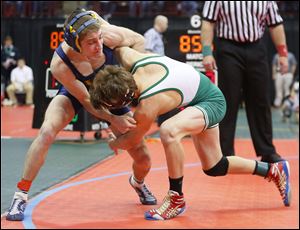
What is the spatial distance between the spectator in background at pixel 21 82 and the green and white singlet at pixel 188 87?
13.0m

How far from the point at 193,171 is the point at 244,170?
2.38 metres

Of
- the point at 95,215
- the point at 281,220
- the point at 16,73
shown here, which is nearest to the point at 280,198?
the point at 281,220

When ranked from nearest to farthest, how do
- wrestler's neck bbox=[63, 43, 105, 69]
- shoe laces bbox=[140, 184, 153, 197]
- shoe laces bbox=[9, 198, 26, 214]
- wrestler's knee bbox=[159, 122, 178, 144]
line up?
wrestler's neck bbox=[63, 43, 105, 69], wrestler's knee bbox=[159, 122, 178, 144], shoe laces bbox=[140, 184, 153, 197], shoe laces bbox=[9, 198, 26, 214]

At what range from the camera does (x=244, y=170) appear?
10.6 ft

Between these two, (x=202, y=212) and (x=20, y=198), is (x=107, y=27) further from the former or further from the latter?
(x=202, y=212)

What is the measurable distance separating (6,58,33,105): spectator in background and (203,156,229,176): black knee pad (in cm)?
1252

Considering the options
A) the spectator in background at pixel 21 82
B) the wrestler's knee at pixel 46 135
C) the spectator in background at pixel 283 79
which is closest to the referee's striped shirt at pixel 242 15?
the wrestler's knee at pixel 46 135

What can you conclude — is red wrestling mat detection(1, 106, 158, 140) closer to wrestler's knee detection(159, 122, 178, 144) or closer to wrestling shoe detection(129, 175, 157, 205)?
wrestling shoe detection(129, 175, 157, 205)

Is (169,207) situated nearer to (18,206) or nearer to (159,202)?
(159,202)

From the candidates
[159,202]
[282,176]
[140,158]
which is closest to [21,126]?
[282,176]

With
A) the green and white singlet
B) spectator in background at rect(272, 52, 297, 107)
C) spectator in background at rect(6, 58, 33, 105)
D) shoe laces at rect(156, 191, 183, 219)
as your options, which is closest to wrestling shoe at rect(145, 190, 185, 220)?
shoe laces at rect(156, 191, 183, 219)

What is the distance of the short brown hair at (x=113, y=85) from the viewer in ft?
5.23

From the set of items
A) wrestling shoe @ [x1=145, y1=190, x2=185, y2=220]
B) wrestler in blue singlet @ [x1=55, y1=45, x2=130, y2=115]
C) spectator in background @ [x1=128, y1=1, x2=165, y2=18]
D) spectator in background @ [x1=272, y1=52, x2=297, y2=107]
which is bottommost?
spectator in background @ [x1=272, y1=52, x2=297, y2=107]

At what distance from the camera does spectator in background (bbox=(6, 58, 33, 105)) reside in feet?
51.4
